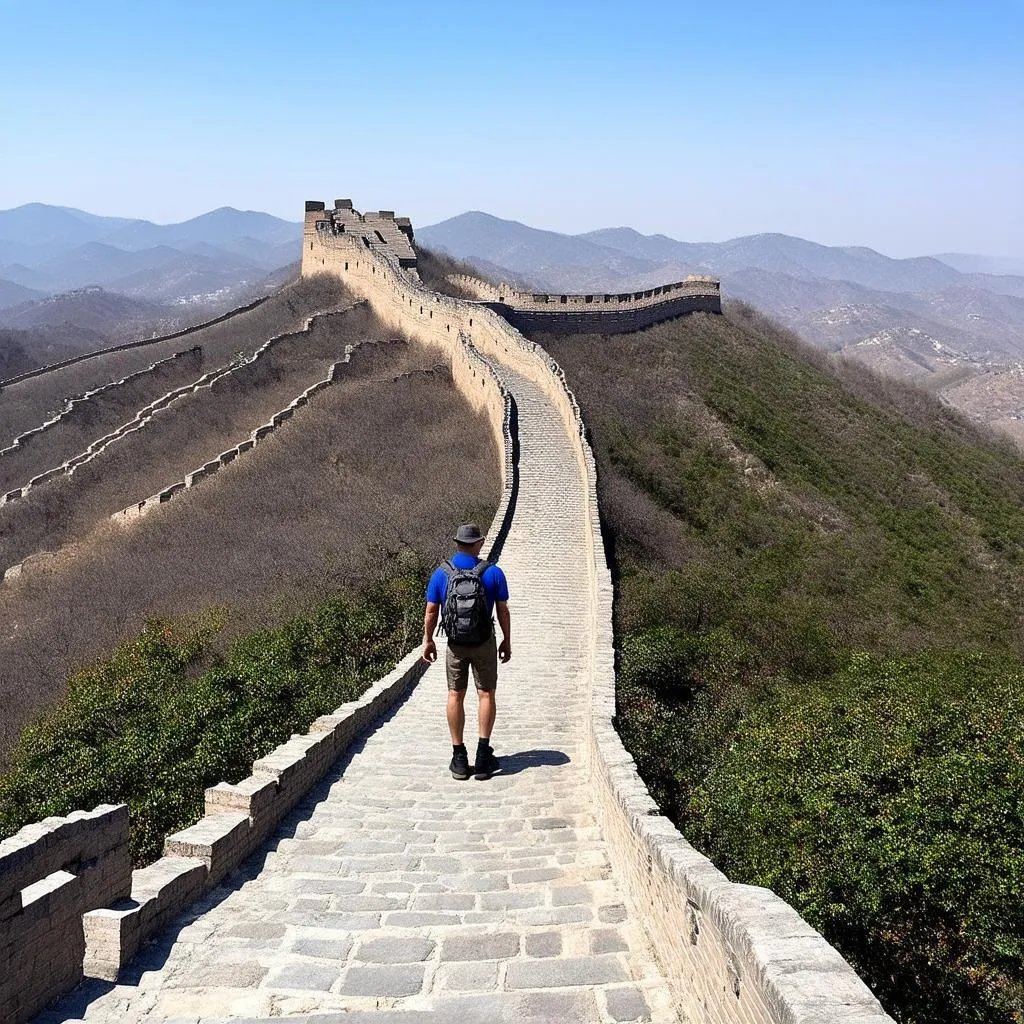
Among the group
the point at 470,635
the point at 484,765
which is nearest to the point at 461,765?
the point at 484,765

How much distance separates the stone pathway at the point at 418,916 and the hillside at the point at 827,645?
1.47m

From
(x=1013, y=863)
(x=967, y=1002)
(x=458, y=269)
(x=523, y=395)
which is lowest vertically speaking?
(x=967, y=1002)

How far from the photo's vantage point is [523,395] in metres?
22.5

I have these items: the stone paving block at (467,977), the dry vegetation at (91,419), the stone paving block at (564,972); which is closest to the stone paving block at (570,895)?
the stone paving block at (564,972)

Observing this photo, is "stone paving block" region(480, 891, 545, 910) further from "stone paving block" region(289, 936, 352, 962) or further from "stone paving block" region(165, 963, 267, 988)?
"stone paving block" region(165, 963, 267, 988)

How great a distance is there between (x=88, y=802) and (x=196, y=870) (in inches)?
148

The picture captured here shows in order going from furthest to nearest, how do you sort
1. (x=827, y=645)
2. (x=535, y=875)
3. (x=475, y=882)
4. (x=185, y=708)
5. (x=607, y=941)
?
(x=827, y=645) < (x=185, y=708) < (x=535, y=875) < (x=475, y=882) < (x=607, y=941)

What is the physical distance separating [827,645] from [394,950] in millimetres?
10565

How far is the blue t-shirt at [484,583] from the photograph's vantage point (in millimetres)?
6863

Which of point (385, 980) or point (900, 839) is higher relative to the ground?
point (385, 980)

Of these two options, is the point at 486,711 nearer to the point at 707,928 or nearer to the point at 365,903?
the point at 365,903

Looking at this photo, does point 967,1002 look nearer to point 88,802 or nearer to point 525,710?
point 525,710

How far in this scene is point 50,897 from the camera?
13.9 ft

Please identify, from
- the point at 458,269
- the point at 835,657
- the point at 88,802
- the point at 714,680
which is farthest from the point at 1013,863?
the point at 458,269
